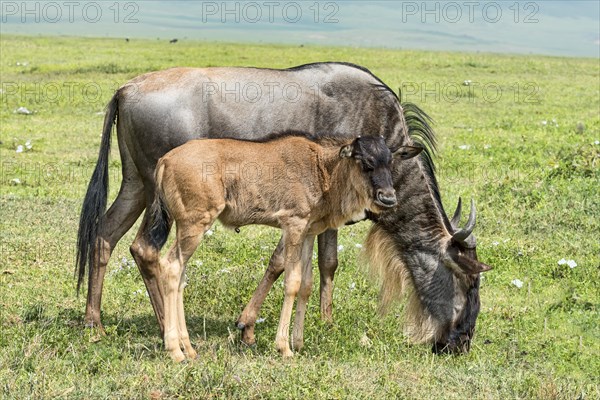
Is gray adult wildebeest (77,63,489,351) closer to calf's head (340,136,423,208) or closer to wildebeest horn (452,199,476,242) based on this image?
wildebeest horn (452,199,476,242)

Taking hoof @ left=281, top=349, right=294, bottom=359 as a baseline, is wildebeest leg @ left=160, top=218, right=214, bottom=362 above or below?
above

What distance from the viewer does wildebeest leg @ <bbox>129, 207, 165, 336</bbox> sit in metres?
7.30

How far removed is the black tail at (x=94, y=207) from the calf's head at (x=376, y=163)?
2.35m

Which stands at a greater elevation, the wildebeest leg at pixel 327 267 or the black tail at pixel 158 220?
the black tail at pixel 158 220

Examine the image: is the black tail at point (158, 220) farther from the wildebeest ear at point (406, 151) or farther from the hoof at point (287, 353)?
the wildebeest ear at point (406, 151)

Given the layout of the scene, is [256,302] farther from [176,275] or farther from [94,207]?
[94,207]


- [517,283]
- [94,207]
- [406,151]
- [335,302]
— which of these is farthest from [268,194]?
[517,283]

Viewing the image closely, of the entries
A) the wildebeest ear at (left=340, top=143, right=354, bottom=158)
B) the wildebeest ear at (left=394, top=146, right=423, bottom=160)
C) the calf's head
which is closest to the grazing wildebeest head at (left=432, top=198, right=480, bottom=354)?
the wildebeest ear at (left=394, top=146, right=423, bottom=160)

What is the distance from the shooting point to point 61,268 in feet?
30.3

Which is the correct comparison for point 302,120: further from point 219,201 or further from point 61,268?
point 61,268

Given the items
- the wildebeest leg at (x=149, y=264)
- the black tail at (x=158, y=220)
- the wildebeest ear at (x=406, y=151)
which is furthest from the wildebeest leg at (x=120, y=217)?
the wildebeest ear at (x=406, y=151)

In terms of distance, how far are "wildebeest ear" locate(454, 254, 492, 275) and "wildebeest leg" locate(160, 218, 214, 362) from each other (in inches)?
90.1

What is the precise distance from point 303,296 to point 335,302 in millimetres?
1075

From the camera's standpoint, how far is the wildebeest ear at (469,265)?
7.29m
